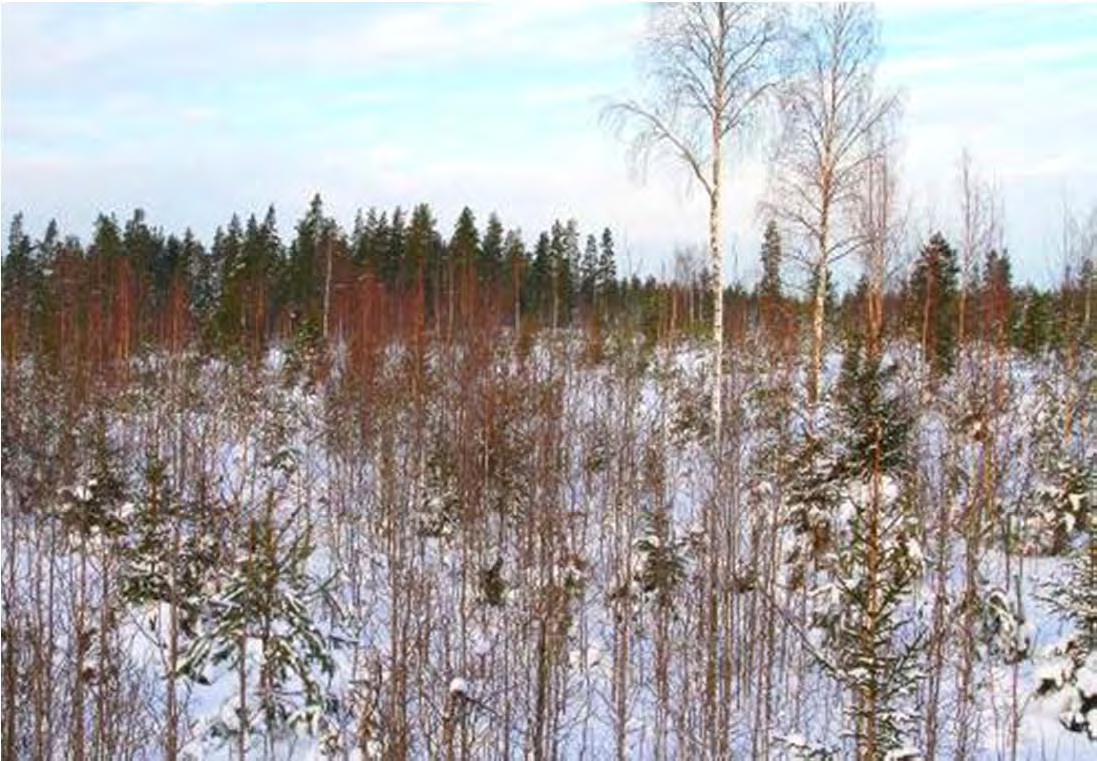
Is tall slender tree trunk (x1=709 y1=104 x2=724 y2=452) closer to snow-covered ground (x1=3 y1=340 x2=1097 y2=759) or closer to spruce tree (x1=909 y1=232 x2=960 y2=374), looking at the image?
snow-covered ground (x1=3 y1=340 x2=1097 y2=759)

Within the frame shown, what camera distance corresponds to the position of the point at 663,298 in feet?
105

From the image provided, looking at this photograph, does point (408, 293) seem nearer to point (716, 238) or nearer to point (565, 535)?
point (716, 238)

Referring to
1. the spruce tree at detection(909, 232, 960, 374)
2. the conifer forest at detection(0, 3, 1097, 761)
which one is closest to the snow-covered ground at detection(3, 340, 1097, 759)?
the conifer forest at detection(0, 3, 1097, 761)

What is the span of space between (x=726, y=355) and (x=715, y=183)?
7626mm

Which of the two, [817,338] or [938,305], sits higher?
[938,305]

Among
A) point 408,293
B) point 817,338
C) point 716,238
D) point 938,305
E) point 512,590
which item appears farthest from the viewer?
point 408,293

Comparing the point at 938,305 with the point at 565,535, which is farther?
the point at 938,305

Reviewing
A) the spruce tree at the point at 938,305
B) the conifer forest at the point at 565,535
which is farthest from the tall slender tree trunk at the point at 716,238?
the spruce tree at the point at 938,305

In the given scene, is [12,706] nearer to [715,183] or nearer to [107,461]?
[107,461]

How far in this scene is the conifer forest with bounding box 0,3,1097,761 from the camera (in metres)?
6.99

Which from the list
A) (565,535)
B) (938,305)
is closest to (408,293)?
(938,305)

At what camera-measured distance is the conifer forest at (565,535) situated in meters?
6.99

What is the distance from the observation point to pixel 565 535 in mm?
10219

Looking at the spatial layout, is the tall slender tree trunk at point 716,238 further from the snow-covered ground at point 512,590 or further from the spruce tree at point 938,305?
the spruce tree at point 938,305
